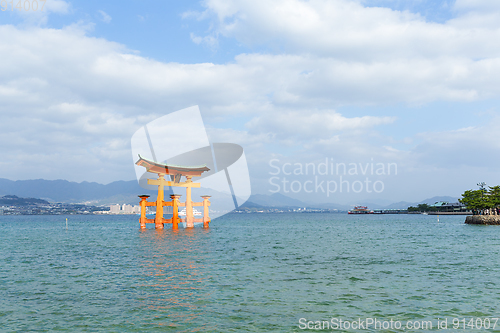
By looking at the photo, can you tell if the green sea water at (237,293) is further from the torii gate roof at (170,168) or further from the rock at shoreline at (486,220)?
the rock at shoreline at (486,220)

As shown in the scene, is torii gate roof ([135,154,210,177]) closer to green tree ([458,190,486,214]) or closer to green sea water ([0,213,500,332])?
green sea water ([0,213,500,332])

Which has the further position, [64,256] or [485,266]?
[64,256]

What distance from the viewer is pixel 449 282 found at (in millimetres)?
16750

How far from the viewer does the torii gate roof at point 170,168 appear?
53.9 metres

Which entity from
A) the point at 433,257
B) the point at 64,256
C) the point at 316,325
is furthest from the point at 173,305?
the point at 433,257

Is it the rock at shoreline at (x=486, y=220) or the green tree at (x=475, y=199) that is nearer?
the rock at shoreline at (x=486, y=220)

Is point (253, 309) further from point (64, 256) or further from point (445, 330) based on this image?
point (64, 256)

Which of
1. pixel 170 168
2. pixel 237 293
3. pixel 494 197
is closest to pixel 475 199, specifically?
pixel 494 197

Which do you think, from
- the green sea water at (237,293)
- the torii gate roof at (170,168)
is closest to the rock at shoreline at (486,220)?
the green sea water at (237,293)

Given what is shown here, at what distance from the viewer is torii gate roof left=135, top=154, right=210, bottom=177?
5386 centimetres

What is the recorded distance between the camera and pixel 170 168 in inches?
2207

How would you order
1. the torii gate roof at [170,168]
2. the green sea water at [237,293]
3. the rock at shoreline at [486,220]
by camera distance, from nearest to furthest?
the green sea water at [237,293] < the torii gate roof at [170,168] < the rock at shoreline at [486,220]

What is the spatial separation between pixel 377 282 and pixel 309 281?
10.6 ft

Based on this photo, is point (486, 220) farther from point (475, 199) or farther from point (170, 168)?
point (170, 168)
